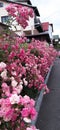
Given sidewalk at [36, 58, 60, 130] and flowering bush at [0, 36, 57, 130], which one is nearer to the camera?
flowering bush at [0, 36, 57, 130]

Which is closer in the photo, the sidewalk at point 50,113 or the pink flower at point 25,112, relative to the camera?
the pink flower at point 25,112

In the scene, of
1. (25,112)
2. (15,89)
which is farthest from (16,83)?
A: (25,112)

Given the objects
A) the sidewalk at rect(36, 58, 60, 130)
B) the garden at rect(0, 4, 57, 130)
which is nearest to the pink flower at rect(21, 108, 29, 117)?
the garden at rect(0, 4, 57, 130)

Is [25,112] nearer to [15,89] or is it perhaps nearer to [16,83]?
[15,89]

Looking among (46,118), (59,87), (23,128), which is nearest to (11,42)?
(46,118)

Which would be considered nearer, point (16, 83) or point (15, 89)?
point (15, 89)

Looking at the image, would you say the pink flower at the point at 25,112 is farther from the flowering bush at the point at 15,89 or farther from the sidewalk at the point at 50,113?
the sidewalk at the point at 50,113

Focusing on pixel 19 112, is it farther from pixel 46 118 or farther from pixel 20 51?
pixel 46 118

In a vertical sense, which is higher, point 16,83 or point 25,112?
point 25,112

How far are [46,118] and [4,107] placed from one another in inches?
199

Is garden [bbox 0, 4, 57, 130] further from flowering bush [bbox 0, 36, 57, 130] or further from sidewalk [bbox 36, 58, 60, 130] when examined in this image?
sidewalk [bbox 36, 58, 60, 130]

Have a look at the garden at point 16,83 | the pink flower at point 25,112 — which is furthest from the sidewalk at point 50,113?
the pink flower at point 25,112

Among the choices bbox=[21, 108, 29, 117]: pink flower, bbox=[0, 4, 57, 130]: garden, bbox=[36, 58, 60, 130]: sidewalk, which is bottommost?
bbox=[36, 58, 60, 130]: sidewalk

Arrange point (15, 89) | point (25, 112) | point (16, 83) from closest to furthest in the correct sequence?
point (25, 112), point (15, 89), point (16, 83)
